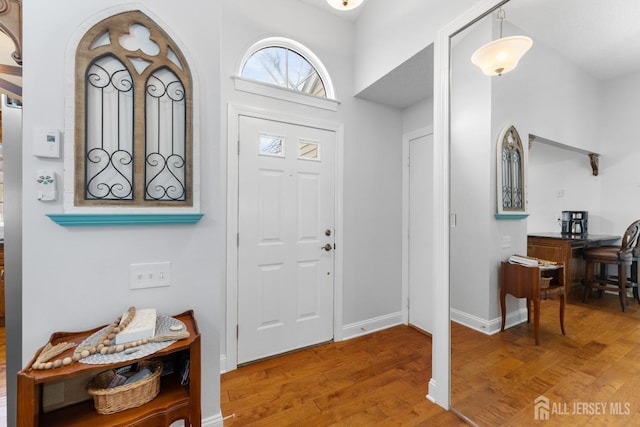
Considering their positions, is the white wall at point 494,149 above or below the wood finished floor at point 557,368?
above

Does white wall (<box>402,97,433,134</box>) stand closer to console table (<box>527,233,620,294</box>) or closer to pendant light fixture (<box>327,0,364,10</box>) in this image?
pendant light fixture (<box>327,0,364,10</box>)

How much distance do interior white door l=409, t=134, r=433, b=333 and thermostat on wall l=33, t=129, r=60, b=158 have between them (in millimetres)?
2674

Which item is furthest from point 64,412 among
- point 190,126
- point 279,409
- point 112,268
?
point 190,126

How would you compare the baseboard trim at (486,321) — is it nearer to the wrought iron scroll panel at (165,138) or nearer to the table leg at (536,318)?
the table leg at (536,318)

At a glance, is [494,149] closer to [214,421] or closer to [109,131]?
[109,131]

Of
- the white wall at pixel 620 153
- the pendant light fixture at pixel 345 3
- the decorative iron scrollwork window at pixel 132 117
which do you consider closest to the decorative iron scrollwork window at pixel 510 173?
the white wall at pixel 620 153

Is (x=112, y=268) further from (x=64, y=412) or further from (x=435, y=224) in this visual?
(x=435, y=224)

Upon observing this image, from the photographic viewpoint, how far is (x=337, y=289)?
2596 millimetres

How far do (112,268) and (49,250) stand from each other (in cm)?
24

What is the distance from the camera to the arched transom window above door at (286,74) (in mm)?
2240

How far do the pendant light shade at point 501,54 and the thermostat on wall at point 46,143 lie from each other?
2166mm

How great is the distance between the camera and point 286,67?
2441 mm

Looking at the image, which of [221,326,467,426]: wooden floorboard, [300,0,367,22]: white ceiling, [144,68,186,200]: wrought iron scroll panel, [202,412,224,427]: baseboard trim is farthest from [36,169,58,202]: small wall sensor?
[300,0,367,22]: white ceiling

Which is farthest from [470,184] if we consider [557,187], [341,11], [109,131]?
[341,11]
